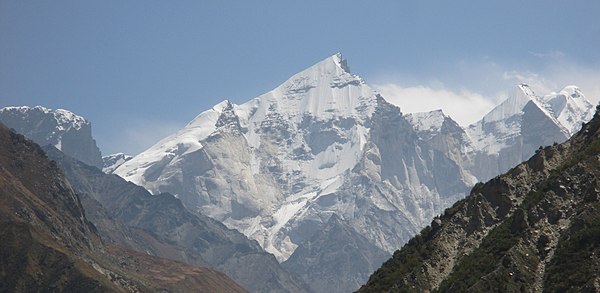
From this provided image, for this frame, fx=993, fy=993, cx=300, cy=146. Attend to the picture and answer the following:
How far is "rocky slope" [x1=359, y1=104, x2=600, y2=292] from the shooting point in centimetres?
13712

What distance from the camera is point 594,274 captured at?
422 feet

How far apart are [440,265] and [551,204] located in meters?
20.5

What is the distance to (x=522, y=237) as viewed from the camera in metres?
148

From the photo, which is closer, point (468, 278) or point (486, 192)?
point (468, 278)

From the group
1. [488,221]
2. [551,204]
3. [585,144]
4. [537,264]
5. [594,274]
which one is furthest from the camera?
[585,144]

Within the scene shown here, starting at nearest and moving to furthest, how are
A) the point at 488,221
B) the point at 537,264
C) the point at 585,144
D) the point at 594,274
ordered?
the point at 594,274 < the point at 537,264 < the point at 488,221 < the point at 585,144

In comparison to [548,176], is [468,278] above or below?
below

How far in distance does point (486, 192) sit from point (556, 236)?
30.9 metres

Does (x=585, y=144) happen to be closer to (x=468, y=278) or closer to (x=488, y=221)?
(x=488, y=221)

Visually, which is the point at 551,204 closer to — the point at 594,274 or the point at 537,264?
the point at 537,264

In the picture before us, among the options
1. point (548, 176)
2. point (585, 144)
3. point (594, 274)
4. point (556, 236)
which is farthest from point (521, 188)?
point (594, 274)

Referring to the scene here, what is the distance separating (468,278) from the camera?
146 m

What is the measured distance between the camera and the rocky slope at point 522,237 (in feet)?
450

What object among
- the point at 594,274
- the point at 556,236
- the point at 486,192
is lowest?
the point at 594,274
